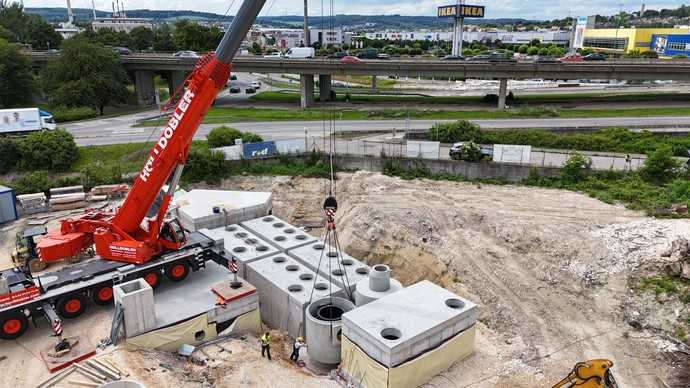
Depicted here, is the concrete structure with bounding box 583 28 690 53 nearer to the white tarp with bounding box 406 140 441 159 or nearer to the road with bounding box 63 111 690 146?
the road with bounding box 63 111 690 146

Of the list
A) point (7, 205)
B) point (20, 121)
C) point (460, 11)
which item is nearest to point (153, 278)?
point (7, 205)

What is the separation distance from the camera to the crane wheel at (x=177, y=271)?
19.5 metres

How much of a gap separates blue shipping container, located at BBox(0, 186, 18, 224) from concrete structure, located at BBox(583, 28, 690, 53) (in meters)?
128

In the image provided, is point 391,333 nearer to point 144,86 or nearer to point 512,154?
point 512,154

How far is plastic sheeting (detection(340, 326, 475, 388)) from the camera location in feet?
47.8

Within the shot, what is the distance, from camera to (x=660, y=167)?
31031 millimetres

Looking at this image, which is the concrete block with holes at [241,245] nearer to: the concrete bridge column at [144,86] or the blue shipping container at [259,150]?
the blue shipping container at [259,150]

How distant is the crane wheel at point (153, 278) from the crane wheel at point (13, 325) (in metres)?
3.98

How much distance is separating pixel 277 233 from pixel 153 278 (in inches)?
282

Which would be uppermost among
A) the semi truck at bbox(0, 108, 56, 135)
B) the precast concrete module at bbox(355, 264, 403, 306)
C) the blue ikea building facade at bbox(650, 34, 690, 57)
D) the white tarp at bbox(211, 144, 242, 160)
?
the blue ikea building facade at bbox(650, 34, 690, 57)

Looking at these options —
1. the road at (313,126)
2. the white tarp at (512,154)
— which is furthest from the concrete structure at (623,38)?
the white tarp at (512,154)

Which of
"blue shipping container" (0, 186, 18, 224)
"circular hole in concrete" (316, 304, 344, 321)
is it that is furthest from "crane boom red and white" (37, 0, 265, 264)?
"blue shipping container" (0, 186, 18, 224)

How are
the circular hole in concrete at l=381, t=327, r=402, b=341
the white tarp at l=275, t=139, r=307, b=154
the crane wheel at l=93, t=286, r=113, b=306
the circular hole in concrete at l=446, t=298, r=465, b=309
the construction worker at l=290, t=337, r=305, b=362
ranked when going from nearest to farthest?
the circular hole in concrete at l=381, t=327, r=402, b=341
the circular hole in concrete at l=446, t=298, r=465, b=309
the construction worker at l=290, t=337, r=305, b=362
the crane wheel at l=93, t=286, r=113, b=306
the white tarp at l=275, t=139, r=307, b=154

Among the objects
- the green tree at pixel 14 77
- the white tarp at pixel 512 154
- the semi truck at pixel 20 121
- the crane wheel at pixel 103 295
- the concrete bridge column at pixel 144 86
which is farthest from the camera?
the concrete bridge column at pixel 144 86
